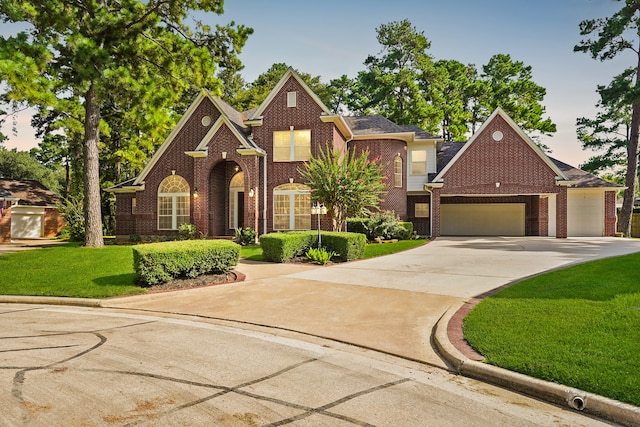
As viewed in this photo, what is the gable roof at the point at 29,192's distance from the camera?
34.7 meters

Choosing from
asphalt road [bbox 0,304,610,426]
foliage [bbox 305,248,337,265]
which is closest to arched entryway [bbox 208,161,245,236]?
foliage [bbox 305,248,337,265]

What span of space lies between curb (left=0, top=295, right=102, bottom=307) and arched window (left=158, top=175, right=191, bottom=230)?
45.5 ft

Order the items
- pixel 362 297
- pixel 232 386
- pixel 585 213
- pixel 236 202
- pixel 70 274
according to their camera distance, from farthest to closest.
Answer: pixel 585 213, pixel 236 202, pixel 70 274, pixel 362 297, pixel 232 386

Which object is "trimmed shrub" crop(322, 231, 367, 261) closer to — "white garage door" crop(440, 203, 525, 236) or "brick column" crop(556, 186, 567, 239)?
"brick column" crop(556, 186, 567, 239)

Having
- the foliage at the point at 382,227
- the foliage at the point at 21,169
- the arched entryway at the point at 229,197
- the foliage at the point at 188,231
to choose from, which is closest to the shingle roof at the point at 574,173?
the foliage at the point at 382,227

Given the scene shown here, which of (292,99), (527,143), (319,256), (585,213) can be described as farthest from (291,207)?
(585,213)

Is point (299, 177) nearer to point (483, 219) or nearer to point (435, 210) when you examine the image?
point (435, 210)

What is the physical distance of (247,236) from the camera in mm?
19672

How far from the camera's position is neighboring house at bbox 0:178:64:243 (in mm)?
34094

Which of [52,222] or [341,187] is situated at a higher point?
[341,187]

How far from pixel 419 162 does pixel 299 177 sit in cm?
947

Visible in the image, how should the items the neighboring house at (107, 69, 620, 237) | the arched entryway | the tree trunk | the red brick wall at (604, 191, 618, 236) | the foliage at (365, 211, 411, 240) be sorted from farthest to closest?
1. the red brick wall at (604, 191, 618, 236)
2. the arched entryway
3. the neighboring house at (107, 69, 620, 237)
4. the foliage at (365, 211, 411, 240)
5. the tree trunk

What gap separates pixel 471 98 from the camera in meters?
41.8

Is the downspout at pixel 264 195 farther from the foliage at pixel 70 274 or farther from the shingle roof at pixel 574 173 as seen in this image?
the shingle roof at pixel 574 173
